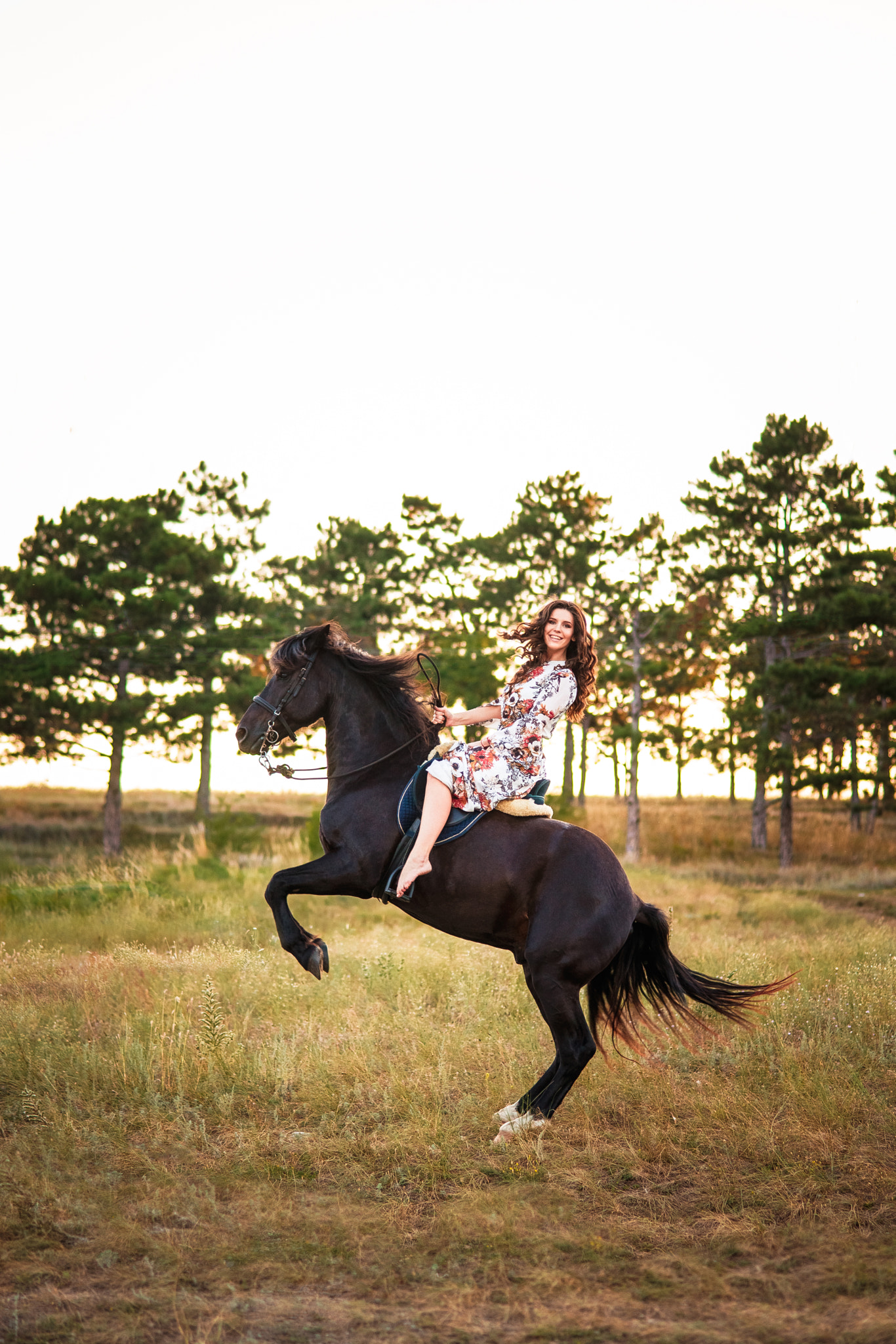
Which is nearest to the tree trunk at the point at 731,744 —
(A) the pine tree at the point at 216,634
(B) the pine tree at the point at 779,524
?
(B) the pine tree at the point at 779,524

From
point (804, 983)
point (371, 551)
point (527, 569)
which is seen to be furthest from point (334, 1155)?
point (371, 551)

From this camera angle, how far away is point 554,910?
217 inches

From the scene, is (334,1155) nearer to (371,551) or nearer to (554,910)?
(554,910)

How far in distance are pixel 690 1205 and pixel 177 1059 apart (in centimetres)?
332

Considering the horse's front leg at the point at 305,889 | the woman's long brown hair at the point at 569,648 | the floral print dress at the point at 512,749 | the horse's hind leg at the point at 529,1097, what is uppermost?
the woman's long brown hair at the point at 569,648

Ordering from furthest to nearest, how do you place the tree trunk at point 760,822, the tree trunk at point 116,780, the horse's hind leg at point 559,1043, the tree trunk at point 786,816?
the tree trunk at point 760,822 → the tree trunk at point 116,780 → the tree trunk at point 786,816 → the horse's hind leg at point 559,1043

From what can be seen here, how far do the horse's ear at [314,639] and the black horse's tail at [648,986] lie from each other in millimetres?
2554

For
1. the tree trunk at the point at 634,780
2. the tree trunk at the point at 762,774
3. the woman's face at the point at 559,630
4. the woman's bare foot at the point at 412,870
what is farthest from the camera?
the tree trunk at the point at 634,780

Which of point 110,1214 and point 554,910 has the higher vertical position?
point 554,910

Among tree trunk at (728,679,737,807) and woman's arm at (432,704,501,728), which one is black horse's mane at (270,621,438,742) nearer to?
woman's arm at (432,704,501,728)

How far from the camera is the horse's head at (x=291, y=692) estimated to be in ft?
19.6

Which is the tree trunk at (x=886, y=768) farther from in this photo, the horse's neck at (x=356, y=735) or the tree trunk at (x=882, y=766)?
the horse's neck at (x=356, y=735)

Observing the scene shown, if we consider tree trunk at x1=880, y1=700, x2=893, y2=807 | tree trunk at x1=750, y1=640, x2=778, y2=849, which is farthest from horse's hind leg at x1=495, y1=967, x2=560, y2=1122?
tree trunk at x1=750, y1=640, x2=778, y2=849

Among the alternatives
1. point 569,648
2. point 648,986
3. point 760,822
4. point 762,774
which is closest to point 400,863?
point 569,648
